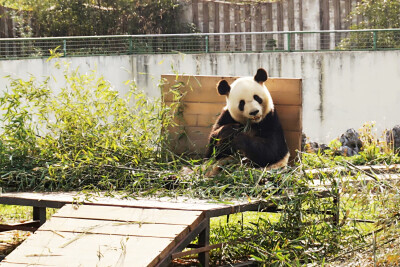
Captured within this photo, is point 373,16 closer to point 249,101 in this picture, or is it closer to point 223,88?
point 223,88

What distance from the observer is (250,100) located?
5.63m

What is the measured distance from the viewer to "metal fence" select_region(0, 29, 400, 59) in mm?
12789

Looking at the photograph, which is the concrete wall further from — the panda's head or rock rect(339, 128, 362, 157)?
the panda's head

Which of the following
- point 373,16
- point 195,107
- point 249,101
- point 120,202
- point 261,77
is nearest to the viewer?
point 120,202

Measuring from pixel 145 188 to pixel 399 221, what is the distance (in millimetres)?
1801

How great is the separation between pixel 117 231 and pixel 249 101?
1.72 m

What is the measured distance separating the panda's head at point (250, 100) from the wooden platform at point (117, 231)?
2.97 feet

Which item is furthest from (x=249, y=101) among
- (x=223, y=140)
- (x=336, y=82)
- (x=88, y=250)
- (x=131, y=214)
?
(x=336, y=82)

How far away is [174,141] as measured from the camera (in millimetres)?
6160

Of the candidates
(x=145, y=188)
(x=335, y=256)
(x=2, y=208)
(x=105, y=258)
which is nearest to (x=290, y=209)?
(x=335, y=256)

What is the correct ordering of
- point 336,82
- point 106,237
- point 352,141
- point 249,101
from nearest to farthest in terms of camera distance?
point 106,237
point 249,101
point 352,141
point 336,82

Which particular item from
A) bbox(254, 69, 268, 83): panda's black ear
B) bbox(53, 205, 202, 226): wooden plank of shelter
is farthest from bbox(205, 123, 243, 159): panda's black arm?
bbox(53, 205, 202, 226): wooden plank of shelter

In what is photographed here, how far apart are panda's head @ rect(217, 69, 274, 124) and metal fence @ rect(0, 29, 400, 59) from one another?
21.5 ft

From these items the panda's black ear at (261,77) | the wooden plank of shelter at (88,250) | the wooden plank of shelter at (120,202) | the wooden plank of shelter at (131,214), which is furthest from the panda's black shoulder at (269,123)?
the wooden plank of shelter at (88,250)
